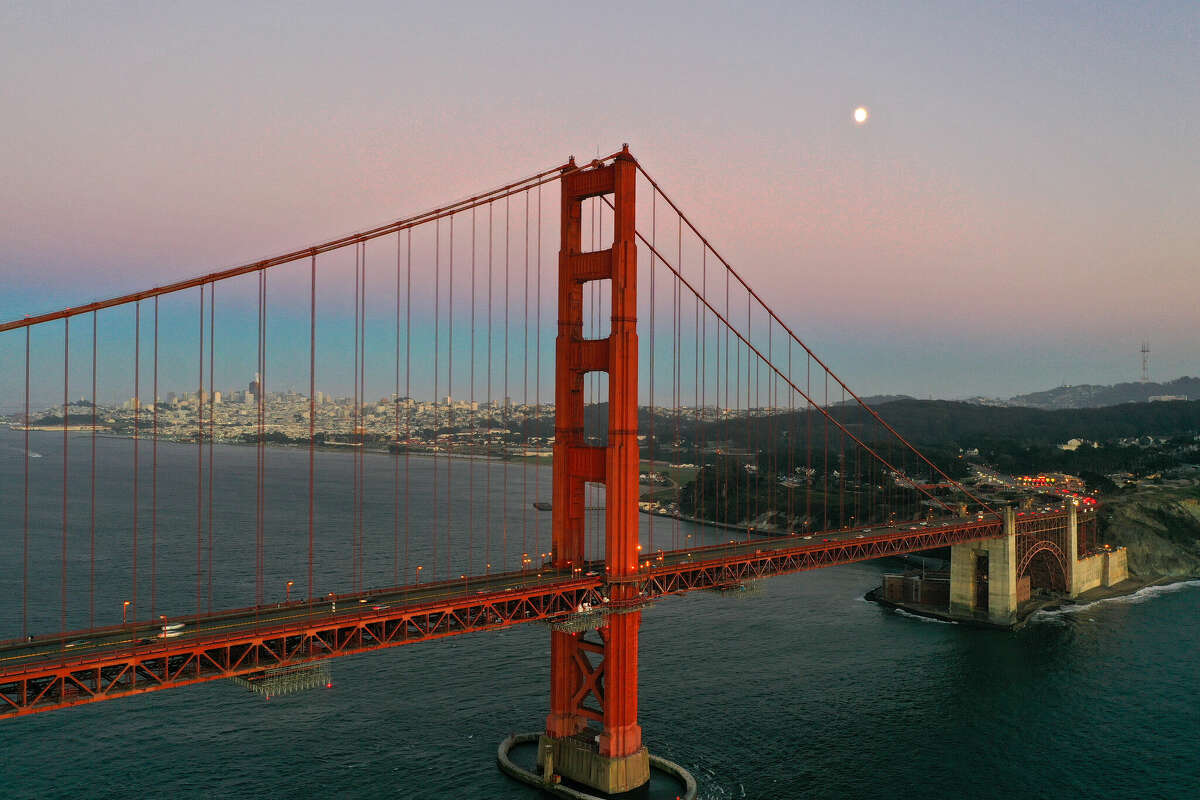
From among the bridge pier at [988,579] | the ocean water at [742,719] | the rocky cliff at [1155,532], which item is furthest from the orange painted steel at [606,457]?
Result: the rocky cliff at [1155,532]

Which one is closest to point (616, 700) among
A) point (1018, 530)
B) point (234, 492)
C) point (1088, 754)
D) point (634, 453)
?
point (634, 453)

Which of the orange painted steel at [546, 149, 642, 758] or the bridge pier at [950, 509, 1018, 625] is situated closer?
the orange painted steel at [546, 149, 642, 758]

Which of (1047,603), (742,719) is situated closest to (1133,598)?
(1047,603)

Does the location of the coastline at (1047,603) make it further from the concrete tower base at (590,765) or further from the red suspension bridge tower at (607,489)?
the red suspension bridge tower at (607,489)

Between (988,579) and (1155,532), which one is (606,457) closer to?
(988,579)

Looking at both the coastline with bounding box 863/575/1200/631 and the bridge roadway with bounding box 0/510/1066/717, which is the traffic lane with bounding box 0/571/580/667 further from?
the coastline with bounding box 863/575/1200/631

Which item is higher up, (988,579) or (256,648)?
(256,648)

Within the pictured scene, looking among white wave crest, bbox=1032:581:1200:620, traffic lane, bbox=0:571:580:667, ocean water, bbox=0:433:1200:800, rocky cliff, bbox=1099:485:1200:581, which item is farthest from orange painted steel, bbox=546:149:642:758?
rocky cliff, bbox=1099:485:1200:581
